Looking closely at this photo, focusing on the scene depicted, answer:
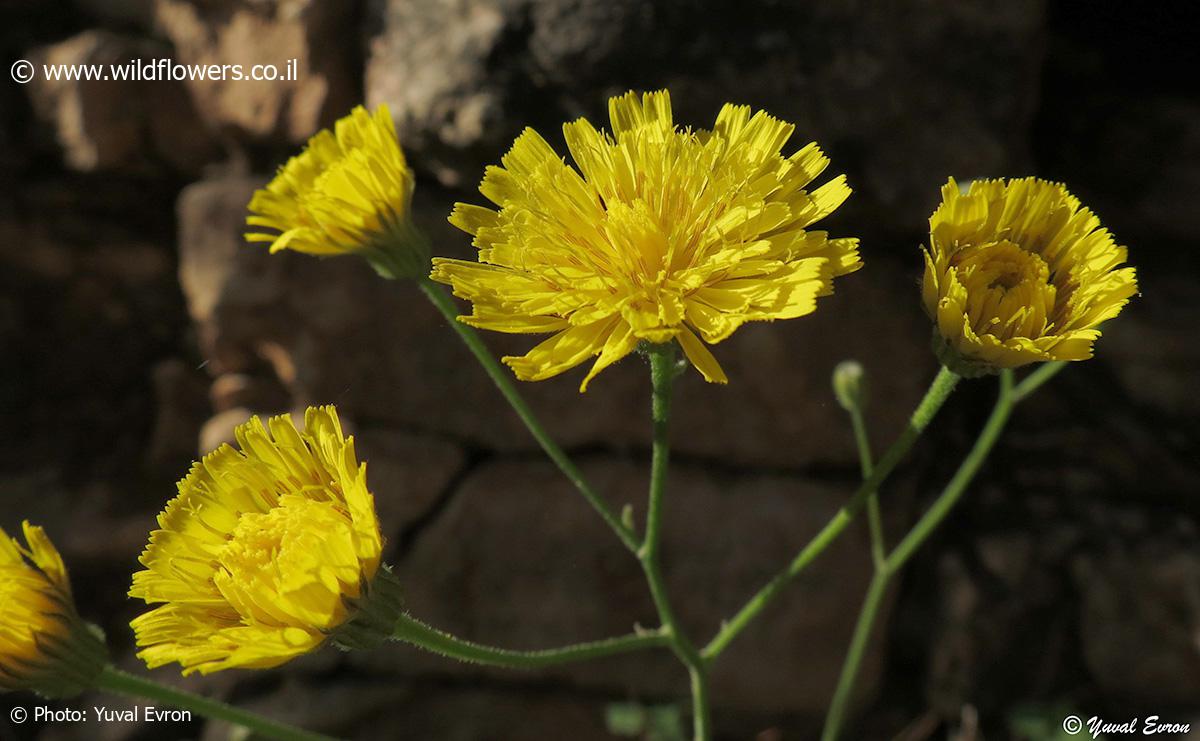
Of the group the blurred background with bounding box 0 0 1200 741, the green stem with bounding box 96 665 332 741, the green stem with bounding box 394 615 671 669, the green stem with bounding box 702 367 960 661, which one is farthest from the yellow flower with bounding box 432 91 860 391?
the blurred background with bounding box 0 0 1200 741

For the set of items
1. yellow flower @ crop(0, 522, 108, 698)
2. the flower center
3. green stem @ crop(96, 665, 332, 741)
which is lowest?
green stem @ crop(96, 665, 332, 741)

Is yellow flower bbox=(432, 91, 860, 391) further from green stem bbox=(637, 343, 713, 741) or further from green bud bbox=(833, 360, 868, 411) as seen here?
green bud bbox=(833, 360, 868, 411)

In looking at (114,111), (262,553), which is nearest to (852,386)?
(262,553)

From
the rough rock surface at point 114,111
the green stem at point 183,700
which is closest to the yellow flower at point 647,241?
the green stem at point 183,700

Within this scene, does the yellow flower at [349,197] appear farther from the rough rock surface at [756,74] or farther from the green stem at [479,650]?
the rough rock surface at [756,74]

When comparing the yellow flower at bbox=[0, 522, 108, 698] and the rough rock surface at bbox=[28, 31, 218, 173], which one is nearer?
the yellow flower at bbox=[0, 522, 108, 698]

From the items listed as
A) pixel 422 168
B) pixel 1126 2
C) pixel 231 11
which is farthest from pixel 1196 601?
pixel 231 11
